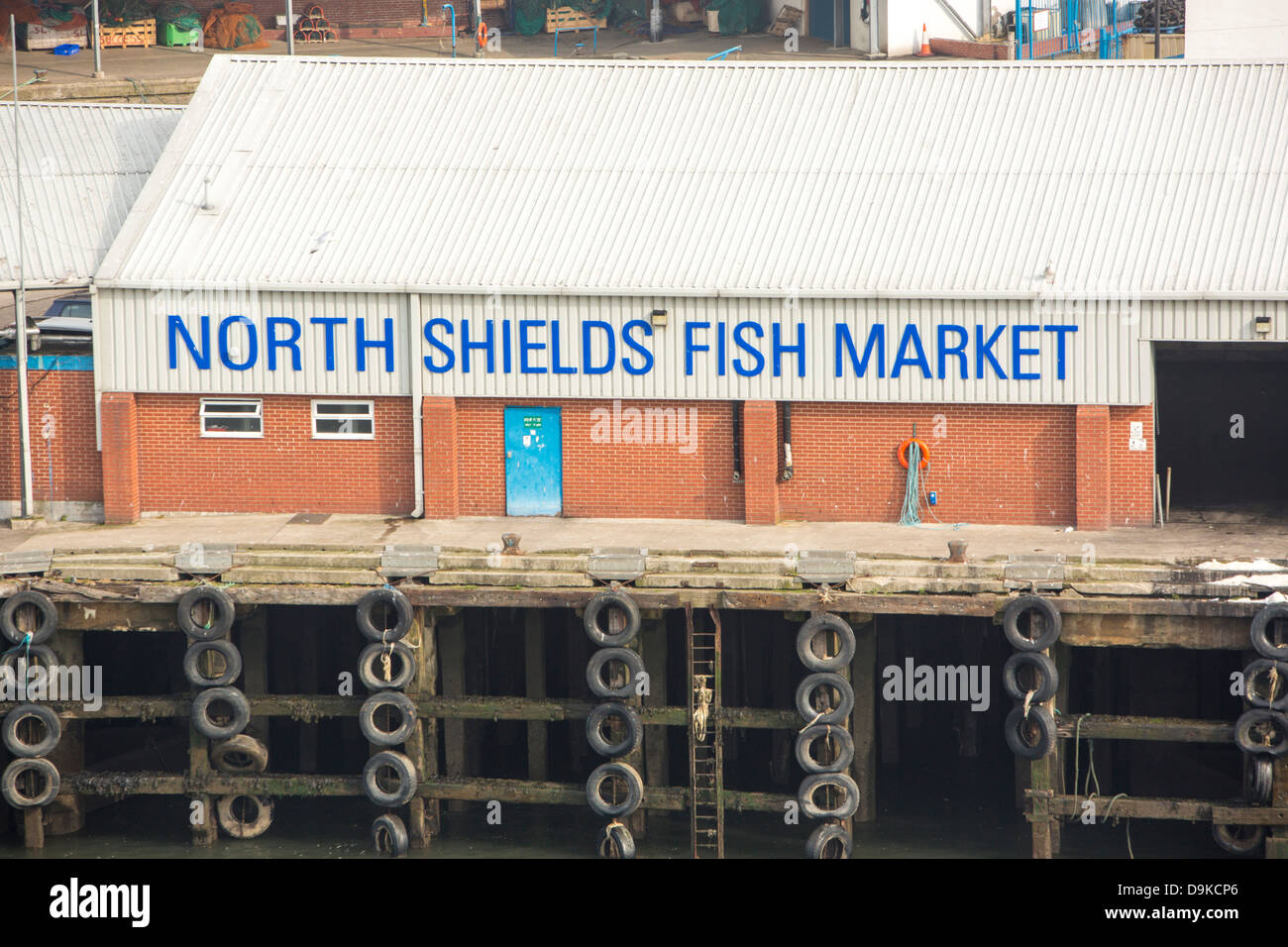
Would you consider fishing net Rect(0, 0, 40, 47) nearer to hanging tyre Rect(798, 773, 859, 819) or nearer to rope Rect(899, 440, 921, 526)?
rope Rect(899, 440, 921, 526)

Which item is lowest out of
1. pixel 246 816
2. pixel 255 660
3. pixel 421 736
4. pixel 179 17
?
pixel 246 816

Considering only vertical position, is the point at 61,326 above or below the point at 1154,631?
above

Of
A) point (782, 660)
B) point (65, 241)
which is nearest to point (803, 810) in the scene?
point (782, 660)


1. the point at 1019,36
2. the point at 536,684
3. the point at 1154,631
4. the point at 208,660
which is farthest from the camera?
the point at 1019,36

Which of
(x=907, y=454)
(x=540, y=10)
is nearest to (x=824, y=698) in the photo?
(x=907, y=454)

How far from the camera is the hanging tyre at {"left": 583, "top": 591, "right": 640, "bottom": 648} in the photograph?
31438 mm

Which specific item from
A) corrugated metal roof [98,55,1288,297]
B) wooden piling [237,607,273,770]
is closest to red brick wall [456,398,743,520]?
corrugated metal roof [98,55,1288,297]

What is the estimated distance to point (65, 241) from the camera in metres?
39.0

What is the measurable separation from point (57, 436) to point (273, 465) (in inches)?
155

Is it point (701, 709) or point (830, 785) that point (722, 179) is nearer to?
point (701, 709)

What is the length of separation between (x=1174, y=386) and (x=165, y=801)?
1979 centimetres

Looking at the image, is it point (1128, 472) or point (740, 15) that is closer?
point (1128, 472)

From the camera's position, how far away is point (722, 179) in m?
37.8

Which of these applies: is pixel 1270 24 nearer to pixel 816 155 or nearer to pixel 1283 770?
pixel 816 155
